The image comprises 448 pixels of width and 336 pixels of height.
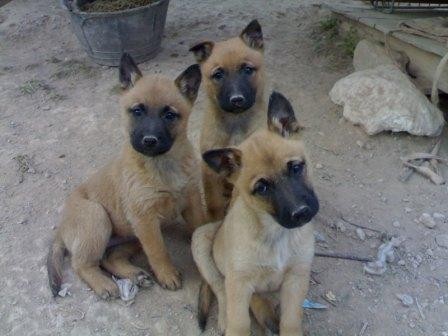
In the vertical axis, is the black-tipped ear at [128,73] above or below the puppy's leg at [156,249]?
above

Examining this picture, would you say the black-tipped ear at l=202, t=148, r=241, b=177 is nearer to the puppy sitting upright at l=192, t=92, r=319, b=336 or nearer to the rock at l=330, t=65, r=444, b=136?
the puppy sitting upright at l=192, t=92, r=319, b=336

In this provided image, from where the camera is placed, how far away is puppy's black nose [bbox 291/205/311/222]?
2.79 m

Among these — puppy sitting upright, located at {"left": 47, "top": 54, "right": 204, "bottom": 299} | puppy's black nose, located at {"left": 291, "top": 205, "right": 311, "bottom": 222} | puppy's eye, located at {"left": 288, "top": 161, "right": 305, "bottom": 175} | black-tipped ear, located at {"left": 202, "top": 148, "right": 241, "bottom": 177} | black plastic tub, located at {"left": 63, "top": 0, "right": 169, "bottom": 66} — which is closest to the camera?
puppy's black nose, located at {"left": 291, "top": 205, "right": 311, "bottom": 222}

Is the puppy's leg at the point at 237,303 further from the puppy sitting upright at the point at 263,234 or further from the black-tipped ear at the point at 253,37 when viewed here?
the black-tipped ear at the point at 253,37

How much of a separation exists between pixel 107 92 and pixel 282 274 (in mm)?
4033

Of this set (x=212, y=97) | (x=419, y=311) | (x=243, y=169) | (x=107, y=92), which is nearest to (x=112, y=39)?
(x=107, y=92)

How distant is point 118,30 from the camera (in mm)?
6789

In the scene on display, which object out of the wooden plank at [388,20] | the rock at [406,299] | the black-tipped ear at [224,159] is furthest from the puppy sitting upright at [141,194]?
the wooden plank at [388,20]

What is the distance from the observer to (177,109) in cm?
374

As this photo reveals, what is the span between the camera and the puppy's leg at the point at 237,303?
3.16 meters

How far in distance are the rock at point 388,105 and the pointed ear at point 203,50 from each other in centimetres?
169

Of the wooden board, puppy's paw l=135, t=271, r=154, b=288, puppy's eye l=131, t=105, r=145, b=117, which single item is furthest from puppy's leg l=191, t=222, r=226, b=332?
the wooden board

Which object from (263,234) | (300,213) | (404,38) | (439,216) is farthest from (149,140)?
(404,38)

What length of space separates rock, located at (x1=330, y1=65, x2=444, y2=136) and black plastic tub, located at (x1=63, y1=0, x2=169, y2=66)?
9.42ft
